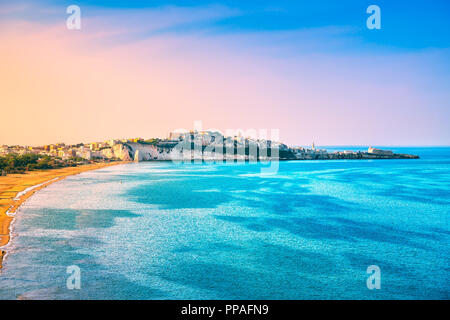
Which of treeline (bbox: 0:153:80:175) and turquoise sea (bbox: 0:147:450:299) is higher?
treeline (bbox: 0:153:80:175)

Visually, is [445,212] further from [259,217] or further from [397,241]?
[259,217]

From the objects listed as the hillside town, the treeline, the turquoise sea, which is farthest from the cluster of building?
the turquoise sea

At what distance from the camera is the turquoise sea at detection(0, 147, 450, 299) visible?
7.19 meters

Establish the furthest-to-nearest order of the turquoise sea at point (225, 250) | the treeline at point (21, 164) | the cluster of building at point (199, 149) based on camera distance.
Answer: the cluster of building at point (199, 149) < the treeline at point (21, 164) < the turquoise sea at point (225, 250)

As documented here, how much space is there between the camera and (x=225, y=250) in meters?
10.1

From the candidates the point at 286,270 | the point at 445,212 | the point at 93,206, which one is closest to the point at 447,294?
the point at 286,270

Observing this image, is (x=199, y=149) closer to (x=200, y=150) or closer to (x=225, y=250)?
(x=200, y=150)

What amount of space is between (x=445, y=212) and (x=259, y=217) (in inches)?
463

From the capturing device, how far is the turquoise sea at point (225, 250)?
7.19m

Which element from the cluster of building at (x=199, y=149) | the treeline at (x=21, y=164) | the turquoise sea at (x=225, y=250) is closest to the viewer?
the turquoise sea at (x=225, y=250)

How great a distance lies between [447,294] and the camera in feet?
23.3

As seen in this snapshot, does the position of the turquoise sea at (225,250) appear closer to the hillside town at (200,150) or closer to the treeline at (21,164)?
the treeline at (21,164)

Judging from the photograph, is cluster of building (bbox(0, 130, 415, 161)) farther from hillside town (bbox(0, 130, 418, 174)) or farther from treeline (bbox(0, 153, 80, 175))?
treeline (bbox(0, 153, 80, 175))

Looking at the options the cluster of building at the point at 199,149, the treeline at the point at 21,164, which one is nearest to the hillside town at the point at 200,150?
the cluster of building at the point at 199,149
